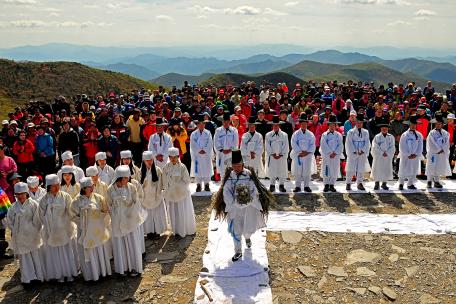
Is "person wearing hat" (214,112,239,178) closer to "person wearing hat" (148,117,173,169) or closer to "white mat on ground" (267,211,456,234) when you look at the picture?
"person wearing hat" (148,117,173,169)

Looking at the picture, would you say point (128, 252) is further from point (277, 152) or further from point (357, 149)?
point (357, 149)

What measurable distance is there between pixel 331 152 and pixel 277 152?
1.67m

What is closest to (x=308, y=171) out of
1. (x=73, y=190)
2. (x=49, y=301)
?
(x=73, y=190)

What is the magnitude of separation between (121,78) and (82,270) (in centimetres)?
5077

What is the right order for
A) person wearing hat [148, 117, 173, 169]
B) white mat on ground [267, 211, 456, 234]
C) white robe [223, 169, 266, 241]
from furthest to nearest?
person wearing hat [148, 117, 173, 169] < white mat on ground [267, 211, 456, 234] < white robe [223, 169, 266, 241]

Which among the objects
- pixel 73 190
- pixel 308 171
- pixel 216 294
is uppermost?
pixel 73 190

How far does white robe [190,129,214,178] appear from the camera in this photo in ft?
44.4

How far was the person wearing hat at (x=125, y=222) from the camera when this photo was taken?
8.55 m

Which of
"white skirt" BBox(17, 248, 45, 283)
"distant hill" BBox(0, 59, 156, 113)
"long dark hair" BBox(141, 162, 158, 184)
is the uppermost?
"distant hill" BBox(0, 59, 156, 113)

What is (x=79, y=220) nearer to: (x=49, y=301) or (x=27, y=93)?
(x=49, y=301)

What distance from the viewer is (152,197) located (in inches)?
401

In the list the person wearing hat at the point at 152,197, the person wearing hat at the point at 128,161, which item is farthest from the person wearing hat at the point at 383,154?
the person wearing hat at the point at 128,161

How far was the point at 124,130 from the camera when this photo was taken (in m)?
14.4

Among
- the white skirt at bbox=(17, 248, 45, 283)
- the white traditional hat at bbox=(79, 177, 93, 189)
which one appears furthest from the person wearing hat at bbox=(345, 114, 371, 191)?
the white skirt at bbox=(17, 248, 45, 283)
